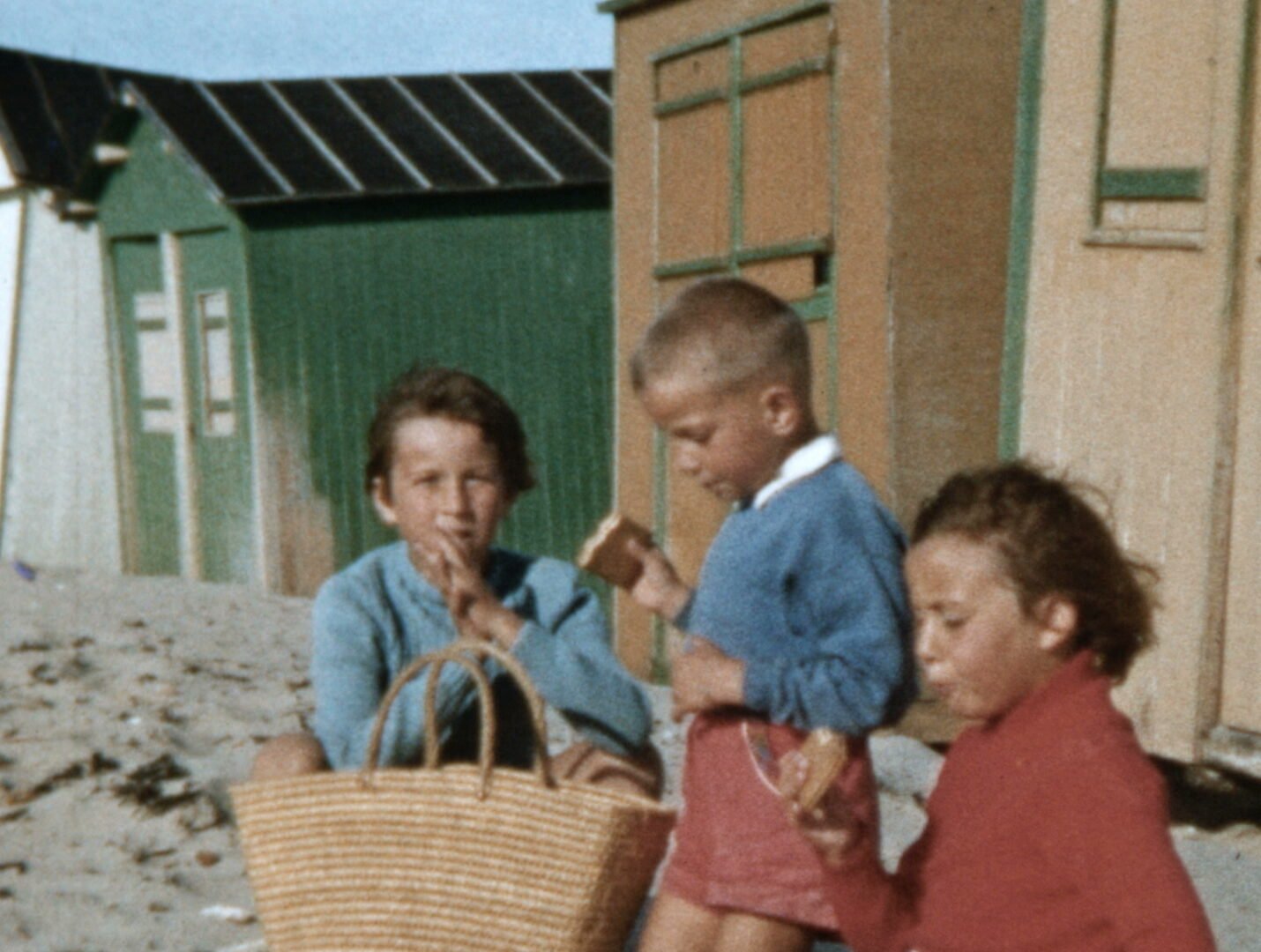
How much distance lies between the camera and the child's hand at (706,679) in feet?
7.76

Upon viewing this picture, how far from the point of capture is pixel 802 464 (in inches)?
97.6

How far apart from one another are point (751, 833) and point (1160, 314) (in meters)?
2.84

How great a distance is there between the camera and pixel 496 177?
1062 centimetres

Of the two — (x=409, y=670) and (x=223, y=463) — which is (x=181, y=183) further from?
(x=409, y=670)

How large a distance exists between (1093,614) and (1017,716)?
0.16m

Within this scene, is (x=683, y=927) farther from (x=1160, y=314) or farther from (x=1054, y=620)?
(x=1160, y=314)

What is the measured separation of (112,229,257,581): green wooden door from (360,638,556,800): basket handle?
Result: 8.52m

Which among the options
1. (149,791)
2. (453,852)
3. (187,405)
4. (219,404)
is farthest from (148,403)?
(453,852)

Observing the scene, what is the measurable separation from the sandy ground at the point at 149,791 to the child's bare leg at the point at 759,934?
1738 mm

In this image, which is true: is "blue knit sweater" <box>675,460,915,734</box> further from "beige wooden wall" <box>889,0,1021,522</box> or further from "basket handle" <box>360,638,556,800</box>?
"beige wooden wall" <box>889,0,1021,522</box>

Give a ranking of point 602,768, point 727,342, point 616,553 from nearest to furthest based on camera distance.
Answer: point 727,342 < point 616,553 < point 602,768

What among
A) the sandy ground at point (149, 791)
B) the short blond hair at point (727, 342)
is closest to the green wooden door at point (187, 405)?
the sandy ground at point (149, 791)

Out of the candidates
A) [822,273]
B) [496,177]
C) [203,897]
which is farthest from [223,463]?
[203,897]

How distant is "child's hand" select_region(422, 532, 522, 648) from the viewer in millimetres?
2721
